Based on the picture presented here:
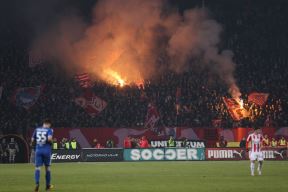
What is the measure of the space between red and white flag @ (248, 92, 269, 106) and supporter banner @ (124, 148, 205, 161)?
44.6ft

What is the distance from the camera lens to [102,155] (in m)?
46.0

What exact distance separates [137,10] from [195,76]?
11.3 metres

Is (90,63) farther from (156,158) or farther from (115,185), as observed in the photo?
(115,185)

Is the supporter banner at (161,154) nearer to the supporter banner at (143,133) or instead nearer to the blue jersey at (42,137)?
the supporter banner at (143,133)

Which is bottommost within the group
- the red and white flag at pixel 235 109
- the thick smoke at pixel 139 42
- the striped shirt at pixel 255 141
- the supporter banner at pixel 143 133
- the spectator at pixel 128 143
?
the striped shirt at pixel 255 141

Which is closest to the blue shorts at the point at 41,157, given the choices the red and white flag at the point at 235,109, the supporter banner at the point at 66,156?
the supporter banner at the point at 66,156

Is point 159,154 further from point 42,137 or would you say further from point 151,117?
point 42,137

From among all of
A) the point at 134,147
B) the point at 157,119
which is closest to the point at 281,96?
the point at 157,119

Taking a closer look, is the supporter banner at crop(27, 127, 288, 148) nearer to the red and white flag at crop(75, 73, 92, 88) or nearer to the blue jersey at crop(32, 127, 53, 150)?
the red and white flag at crop(75, 73, 92, 88)

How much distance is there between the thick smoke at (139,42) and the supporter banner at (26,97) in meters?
8.23

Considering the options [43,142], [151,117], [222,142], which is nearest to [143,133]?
[151,117]

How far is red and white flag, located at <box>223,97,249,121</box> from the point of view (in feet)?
187

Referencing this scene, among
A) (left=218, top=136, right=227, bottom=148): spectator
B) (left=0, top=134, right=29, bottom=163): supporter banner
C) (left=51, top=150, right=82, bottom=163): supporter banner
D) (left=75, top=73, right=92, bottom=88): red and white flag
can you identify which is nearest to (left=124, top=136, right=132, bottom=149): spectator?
(left=51, top=150, right=82, bottom=163): supporter banner

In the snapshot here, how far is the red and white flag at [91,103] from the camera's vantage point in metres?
54.4
